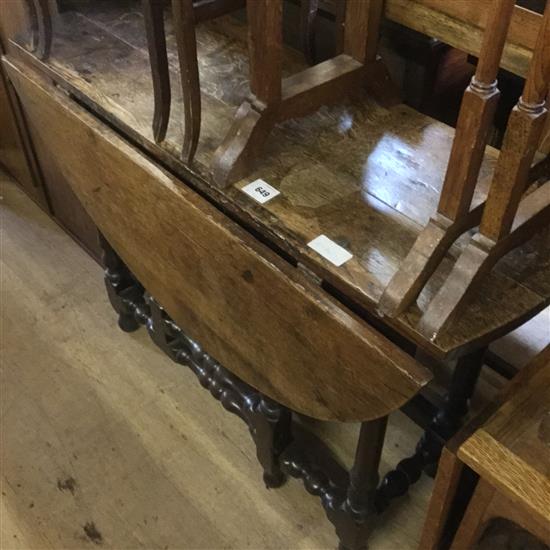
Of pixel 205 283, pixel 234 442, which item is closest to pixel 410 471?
pixel 234 442

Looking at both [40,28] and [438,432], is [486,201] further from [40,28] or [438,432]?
[40,28]

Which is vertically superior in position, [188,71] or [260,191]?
[188,71]

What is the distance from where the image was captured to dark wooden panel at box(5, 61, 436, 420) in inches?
36.7

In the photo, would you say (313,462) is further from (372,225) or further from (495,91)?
(495,91)

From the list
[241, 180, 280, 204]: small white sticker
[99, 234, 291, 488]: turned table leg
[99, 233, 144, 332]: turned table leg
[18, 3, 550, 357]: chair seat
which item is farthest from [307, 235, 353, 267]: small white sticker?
[99, 233, 144, 332]: turned table leg

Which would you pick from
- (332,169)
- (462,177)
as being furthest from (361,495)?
(462,177)

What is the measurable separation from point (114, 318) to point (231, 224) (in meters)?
0.93

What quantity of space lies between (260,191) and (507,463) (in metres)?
0.49

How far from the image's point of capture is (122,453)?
1588 millimetres

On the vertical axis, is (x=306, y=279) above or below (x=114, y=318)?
above

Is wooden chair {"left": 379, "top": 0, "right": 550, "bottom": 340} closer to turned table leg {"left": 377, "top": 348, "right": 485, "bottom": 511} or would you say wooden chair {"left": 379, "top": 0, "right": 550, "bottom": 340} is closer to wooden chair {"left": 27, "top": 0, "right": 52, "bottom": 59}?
turned table leg {"left": 377, "top": 348, "right": 485, "bottom": 511}

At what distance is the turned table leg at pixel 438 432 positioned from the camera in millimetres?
1351

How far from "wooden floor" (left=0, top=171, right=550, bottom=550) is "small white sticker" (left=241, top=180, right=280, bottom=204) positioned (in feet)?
2.49

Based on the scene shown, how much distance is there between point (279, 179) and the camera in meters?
1.05
